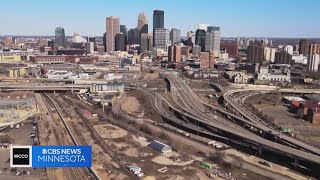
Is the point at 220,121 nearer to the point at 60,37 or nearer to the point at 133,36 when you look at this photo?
the point at 133,36

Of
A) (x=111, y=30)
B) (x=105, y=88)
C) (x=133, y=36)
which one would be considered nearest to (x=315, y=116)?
(x=105, y=88)

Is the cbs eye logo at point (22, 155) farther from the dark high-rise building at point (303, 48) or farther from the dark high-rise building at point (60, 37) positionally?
the dark high-rise building at point (60, 37)

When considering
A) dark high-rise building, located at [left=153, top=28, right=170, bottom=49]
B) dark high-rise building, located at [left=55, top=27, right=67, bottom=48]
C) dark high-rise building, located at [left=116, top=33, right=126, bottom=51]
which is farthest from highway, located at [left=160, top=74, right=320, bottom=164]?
dark high-rise building, located at [left=55, top=27, right=67, bottom=48]

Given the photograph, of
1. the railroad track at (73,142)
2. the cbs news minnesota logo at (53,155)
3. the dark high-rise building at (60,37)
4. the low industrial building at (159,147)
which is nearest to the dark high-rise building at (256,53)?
the railroad track at (73,142)

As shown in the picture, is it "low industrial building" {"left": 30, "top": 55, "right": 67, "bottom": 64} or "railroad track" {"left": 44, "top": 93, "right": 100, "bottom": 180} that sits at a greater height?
"low industrial building" {"left": 30, "top": 55, "right": 67, "bottom": 64}

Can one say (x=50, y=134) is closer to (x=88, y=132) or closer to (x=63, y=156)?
(x=88, y=132)

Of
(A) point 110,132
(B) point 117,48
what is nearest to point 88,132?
(A) point 110,132

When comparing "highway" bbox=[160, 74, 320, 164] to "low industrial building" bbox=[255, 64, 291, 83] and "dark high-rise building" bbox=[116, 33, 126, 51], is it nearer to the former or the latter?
"low industrial building" bbox=[255, 64, 291, 83]
